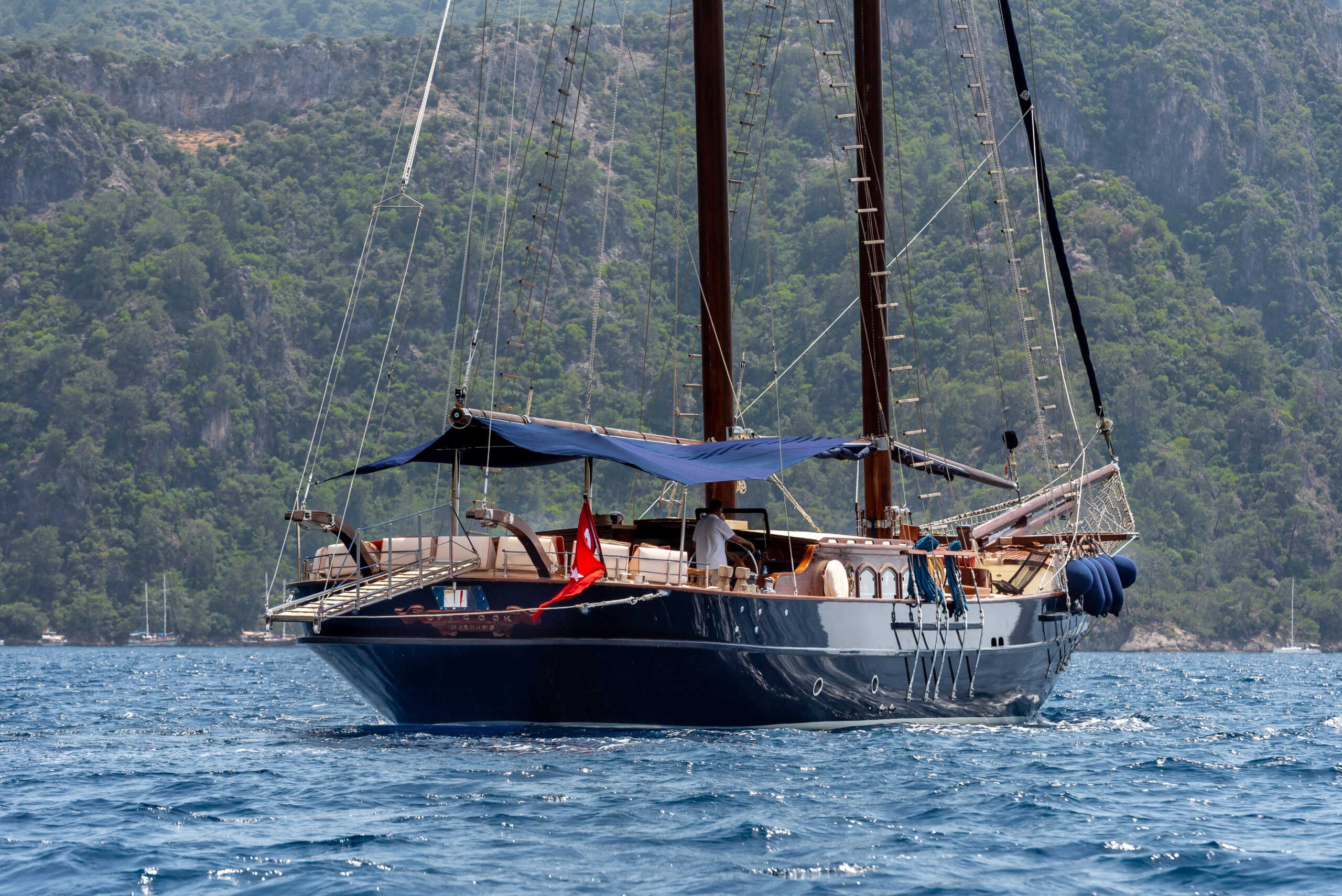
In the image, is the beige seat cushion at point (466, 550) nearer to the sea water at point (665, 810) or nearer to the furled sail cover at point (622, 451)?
the furled sail cover at point (622, 451)

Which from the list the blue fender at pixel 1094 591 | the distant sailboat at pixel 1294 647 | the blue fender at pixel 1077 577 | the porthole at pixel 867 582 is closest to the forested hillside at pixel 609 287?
the distant sailboat at pixel 1294 647

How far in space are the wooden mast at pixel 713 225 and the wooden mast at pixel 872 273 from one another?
278 centimetres

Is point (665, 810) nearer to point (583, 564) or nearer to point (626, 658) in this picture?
point (583, 564)

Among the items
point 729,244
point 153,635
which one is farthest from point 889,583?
point 153,635

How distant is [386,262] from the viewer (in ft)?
460

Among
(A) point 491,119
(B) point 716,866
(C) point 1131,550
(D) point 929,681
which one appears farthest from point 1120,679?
(A) point 491,119

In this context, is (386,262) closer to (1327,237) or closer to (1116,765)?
(1327,237)

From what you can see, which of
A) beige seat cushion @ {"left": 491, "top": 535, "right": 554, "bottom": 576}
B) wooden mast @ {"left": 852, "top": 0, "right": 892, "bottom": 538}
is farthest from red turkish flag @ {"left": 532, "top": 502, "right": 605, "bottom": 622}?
wooden mast @ {"left": 852, "top": 0, "right": 892, "bottom": 538}

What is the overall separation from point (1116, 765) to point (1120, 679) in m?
34.8

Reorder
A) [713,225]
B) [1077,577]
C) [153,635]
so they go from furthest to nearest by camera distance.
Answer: [153,635] < [1077,577] < [713,225]

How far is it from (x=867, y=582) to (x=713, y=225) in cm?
645

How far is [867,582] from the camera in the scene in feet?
71.6

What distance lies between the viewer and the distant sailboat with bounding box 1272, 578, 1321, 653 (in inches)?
4301

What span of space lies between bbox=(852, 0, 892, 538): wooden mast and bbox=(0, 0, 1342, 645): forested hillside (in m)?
63.7
